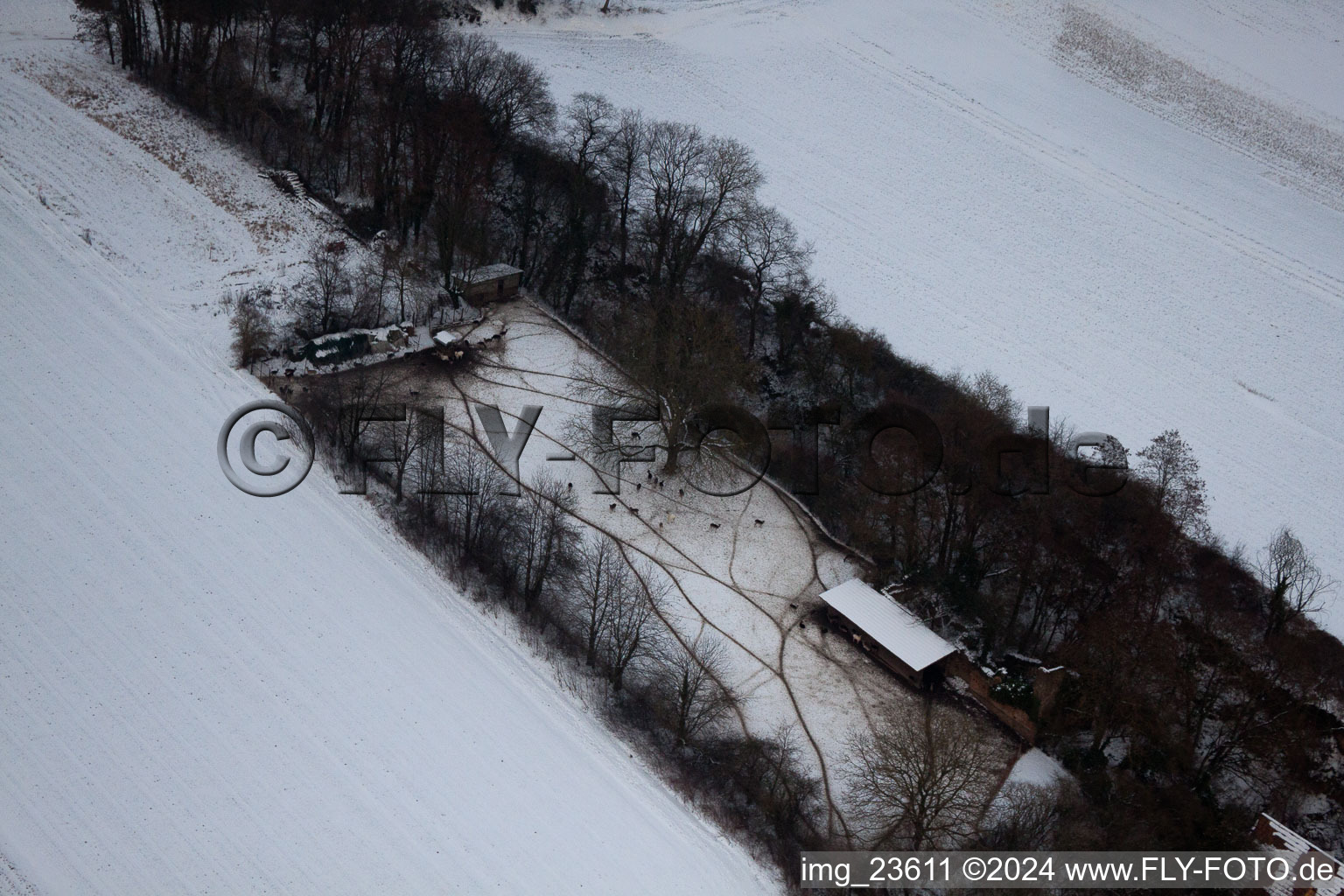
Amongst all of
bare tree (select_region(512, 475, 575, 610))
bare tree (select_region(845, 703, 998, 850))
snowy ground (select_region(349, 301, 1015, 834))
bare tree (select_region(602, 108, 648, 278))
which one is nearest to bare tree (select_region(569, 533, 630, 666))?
bare tree (select_region(512, 475, 575, 610))

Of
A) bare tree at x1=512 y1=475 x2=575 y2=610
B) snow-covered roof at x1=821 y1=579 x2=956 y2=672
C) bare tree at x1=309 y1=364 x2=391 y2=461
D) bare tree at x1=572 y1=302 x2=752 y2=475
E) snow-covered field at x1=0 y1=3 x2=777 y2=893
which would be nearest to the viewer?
snow-covered field at x1=0 y1=3 x2=777 y2=893

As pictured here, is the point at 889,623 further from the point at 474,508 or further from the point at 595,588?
the point at 474,508

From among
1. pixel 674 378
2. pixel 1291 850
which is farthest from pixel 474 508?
pixel 1291 850

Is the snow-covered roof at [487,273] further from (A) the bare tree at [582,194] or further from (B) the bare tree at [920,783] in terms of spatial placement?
(B) the bare tree at [920,783]

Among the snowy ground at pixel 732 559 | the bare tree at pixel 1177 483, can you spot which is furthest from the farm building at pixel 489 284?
the bare tree at pixel 1177 483

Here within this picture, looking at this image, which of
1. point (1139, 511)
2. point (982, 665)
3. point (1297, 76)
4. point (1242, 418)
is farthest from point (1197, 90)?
point (982, 665)

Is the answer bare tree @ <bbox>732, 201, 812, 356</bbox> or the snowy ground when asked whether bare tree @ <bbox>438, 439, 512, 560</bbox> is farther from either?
bare tree @ <bbox>732, 201, 812, 356</bbox>

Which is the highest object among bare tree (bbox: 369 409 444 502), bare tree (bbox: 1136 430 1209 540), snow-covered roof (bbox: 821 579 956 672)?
bare tree (bbox: 1136 430 1209 540)
